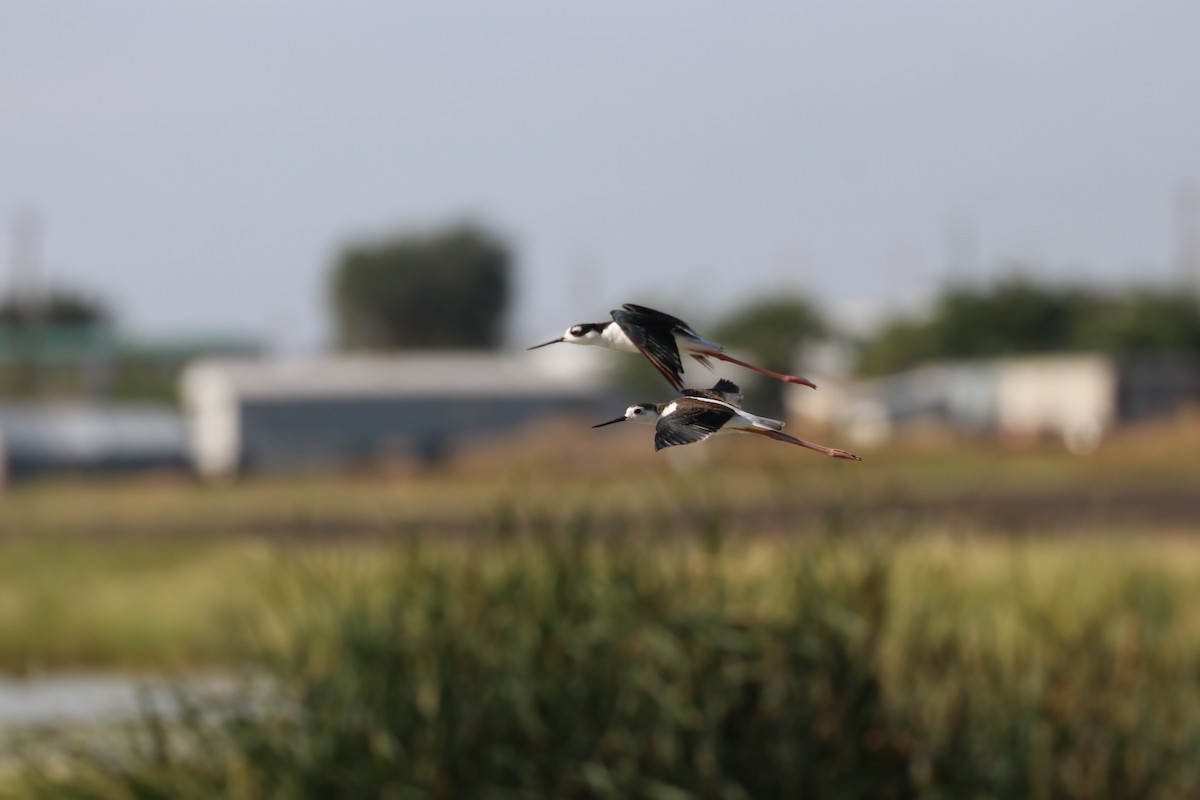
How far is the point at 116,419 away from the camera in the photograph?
11500 centimetres

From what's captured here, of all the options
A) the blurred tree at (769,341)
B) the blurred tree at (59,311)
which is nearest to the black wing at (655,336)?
the blurred tree at (769,341)

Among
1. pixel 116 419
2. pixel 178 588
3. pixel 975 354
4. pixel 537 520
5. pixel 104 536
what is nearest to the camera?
pixel 537 520

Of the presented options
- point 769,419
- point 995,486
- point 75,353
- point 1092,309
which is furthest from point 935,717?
point 75,353

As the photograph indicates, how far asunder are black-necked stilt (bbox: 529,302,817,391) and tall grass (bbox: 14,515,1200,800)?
1240 cm

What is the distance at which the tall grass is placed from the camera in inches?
659

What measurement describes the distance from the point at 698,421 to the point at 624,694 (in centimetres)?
1321

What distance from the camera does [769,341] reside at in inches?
236

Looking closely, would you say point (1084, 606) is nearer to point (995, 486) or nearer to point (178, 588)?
point (178, 588)

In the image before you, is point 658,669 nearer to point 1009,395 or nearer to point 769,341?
point 769,341

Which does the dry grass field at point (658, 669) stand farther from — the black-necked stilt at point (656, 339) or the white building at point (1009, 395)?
the black-necked stilt at point (656, 339)

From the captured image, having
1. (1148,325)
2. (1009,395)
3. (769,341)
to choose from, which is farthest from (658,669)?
(1148,325)

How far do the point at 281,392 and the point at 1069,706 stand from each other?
8600 mm

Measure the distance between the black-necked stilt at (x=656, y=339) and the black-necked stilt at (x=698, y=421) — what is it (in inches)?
2.1

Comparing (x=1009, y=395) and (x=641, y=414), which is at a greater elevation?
(x=641, y=414)
